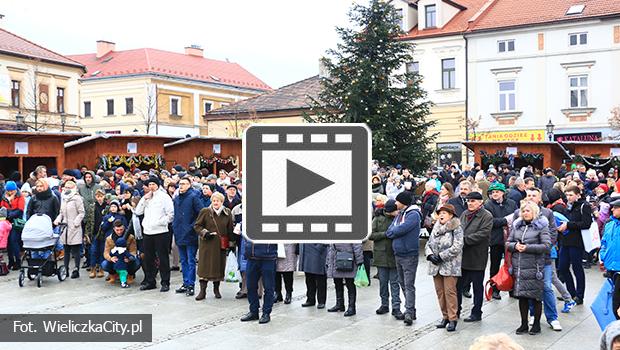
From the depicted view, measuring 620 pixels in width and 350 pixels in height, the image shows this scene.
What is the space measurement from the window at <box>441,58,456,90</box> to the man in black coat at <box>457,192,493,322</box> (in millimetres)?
33358

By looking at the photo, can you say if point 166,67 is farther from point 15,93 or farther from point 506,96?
point 506,96

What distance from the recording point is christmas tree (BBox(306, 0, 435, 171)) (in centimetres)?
2394

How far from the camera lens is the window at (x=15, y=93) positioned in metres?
48.3

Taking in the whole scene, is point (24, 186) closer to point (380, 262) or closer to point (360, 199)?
point (380, 262)

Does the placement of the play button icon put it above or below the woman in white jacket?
above

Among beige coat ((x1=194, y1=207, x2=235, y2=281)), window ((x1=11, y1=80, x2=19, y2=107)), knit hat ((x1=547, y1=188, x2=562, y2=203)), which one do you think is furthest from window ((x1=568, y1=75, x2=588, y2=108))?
window ((x1=11, y1=80, x2=19, y2=107))

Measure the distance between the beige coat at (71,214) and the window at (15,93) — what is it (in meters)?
37.2

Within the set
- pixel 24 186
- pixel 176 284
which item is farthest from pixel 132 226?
pixel 24 186

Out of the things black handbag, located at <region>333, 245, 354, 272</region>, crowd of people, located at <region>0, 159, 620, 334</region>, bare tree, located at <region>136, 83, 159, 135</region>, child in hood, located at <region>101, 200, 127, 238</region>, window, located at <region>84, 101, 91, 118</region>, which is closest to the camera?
crowd of people, located at <region>0, 159, 620, 334</region>

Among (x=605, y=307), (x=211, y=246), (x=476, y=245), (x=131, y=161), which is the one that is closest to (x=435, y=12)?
(x=131, y=161)

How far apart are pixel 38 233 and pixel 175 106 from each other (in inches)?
1927

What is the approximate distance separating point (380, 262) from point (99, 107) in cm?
5594

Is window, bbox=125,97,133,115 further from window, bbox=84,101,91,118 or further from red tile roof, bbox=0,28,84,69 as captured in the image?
red tile roof, bbox=0,28,84,69

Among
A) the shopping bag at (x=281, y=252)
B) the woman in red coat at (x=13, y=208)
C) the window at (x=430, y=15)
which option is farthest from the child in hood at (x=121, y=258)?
the window at (x=430, y=15)
